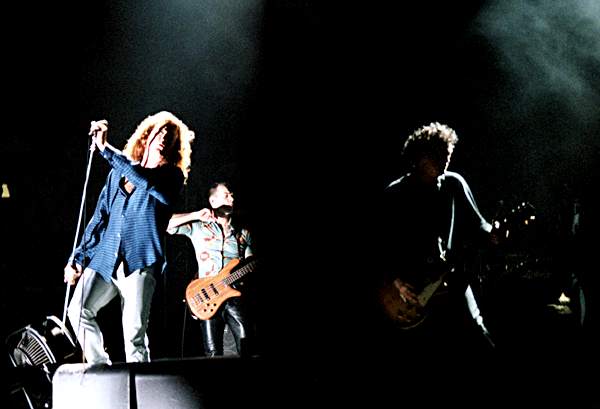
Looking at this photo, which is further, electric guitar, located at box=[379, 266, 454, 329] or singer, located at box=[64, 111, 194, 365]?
electric guitar, located at box=[379, 266, 454, 329]

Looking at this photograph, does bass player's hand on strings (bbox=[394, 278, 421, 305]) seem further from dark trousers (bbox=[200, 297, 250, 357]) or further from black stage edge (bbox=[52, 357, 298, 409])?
black stage edge (bbox=[52, 357, 298, 409])

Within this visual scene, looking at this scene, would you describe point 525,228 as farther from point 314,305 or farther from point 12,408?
point 12,408

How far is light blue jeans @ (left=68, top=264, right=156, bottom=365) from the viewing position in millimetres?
3645

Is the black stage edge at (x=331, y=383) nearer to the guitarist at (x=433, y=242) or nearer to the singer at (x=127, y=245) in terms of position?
Result: the singer at (x=127, y=245)

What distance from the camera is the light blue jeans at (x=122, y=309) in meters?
3.64

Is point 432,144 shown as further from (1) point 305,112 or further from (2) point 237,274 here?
(1) point 305,112

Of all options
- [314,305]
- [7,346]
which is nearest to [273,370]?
[7,346]

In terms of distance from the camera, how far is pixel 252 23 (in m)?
6.27

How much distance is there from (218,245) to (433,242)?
1725mm

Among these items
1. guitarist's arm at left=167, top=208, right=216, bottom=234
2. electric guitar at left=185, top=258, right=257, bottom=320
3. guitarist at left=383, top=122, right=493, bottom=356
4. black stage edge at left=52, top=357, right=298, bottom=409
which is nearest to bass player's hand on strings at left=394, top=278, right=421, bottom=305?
guitarist at left=383, top=122, right=493, bottom=356

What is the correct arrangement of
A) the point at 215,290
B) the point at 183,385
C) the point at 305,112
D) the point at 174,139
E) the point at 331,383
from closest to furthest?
the point at 183,385, the point at 331,383, the point at 174,139, the point at 215,290, the point at 305,112

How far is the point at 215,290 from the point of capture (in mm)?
4777

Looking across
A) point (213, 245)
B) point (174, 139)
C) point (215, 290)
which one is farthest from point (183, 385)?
point (213, 245)

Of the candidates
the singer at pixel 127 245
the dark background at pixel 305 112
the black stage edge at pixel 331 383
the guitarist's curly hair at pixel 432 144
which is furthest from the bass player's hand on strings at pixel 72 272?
the guitarist's curly hair at pixel 432 144
